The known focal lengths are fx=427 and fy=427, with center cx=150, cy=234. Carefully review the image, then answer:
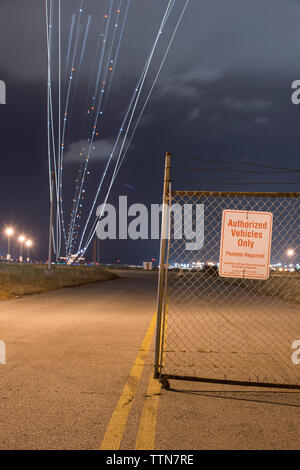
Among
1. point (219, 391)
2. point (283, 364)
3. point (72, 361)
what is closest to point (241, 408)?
point (219, 391)

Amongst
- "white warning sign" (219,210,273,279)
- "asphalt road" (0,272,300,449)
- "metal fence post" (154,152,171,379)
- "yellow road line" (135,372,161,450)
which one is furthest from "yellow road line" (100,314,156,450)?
"white warning sign" (219,210,273,279)

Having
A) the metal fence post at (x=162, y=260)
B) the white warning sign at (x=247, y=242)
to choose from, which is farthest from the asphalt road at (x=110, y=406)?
the white warning sign at (x=247, y=242)

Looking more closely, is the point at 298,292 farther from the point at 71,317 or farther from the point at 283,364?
the point at 283,364

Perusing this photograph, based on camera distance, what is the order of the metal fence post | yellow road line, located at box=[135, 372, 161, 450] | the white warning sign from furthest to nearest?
the white warning sign < the metal fence post < yellow road line, located at box=[135, 372, 161, 450]

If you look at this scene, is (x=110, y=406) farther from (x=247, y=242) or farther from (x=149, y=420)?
(x=247, y=242)

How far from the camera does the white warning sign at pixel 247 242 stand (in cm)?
507

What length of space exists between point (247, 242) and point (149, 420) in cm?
233

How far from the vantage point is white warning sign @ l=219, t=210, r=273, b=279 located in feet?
16.6

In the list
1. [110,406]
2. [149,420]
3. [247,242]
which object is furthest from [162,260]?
[149,420]

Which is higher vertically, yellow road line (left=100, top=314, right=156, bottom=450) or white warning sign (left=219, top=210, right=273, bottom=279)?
white warning sign (left=219, top=210, right=273, bottom=279)

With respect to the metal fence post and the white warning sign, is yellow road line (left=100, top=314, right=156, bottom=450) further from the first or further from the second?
the white warning sign

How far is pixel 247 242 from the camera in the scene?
510cm

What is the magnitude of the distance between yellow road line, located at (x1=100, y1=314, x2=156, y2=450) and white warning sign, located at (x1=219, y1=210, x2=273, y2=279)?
170 centimetres

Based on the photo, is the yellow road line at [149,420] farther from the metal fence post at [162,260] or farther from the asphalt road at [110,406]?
the metal fence post at [162,260]
